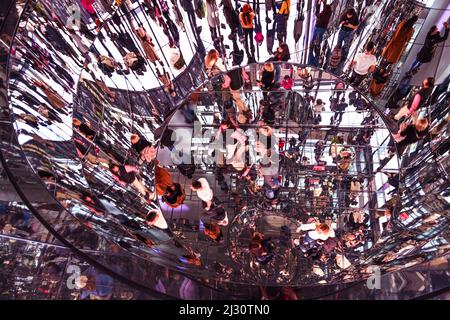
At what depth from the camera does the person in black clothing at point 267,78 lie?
5.07ft

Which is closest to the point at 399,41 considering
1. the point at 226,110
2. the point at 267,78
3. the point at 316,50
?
the point at 316,50

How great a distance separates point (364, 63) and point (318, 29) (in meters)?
0.24

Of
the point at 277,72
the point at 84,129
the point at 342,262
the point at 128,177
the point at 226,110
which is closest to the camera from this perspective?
the point at 84,129

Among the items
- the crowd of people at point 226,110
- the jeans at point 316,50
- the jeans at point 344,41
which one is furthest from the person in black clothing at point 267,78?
the jeans at point 344,41

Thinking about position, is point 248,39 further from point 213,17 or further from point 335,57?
point 335,57

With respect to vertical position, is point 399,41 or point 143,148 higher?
point 399,41

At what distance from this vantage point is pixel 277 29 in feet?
4.69

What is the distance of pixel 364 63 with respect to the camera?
4.62 feet

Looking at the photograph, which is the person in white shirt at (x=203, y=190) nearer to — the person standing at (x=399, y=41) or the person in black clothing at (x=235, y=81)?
the person in black clothing at (x=235, y=81)

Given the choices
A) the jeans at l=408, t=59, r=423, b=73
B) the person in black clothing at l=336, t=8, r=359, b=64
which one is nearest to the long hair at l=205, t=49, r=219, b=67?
the person in black clothing at l=336, t=8, r=359, b=64

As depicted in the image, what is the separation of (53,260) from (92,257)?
13 cm

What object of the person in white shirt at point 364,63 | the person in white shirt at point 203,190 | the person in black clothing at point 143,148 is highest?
the person in white shirt at point 364,63

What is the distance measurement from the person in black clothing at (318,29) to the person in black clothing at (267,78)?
178mm
